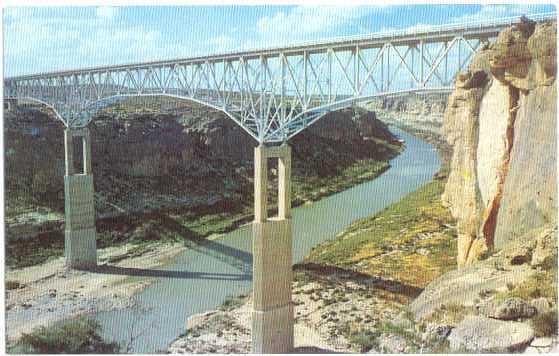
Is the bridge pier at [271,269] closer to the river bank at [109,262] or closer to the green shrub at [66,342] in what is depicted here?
the green shrub at [66,342]

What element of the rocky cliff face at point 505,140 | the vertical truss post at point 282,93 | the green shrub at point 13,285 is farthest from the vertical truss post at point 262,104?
the green shrub at point 13,285

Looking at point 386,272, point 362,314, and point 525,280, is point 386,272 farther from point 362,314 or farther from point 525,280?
point 525,280

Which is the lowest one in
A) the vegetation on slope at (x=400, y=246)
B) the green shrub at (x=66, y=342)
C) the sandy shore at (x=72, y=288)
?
the sandy shore at (x=72, y=288)

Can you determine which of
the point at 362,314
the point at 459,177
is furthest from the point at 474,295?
the point at 362,314

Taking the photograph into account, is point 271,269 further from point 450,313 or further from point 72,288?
point 72,288

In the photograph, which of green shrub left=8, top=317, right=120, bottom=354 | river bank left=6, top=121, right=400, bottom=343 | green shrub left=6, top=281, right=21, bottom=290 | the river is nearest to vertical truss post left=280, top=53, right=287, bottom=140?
the river

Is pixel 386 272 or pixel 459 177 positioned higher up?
pixel 459 177
